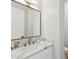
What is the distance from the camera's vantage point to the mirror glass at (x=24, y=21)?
2.00 m

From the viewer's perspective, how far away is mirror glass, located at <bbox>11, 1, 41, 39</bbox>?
6.57 feet

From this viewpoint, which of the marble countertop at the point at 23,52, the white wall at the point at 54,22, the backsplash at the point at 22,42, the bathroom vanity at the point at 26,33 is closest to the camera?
the marble countertop at the point at 23,52

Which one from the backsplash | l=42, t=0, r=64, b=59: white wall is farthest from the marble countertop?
l=42, t=0, r=64, b=59: white wall

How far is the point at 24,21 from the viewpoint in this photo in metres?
2.38

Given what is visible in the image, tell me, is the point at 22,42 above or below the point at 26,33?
below

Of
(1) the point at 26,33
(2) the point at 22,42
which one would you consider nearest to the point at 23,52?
(2) the point at 22,42

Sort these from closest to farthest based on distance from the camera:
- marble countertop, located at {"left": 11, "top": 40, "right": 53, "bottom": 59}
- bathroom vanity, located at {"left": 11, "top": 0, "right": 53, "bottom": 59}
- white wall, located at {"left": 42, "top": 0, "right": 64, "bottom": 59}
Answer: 1. marble countertop, located at {"left": 11, "top": 40, "right": 53, "bottom": 59}
2. bathroom vanity, located at {"left": 11, "top": 0, "right": 53, "bottom": 59}
3. white wall, located at {"left": 42, "top": 0, "right": 64, "bottom": 59}

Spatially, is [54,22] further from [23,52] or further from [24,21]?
[23,52]

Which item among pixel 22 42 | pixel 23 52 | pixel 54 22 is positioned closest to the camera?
pixel 23 52

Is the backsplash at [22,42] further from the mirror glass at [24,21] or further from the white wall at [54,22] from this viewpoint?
the white wall at [54,22]

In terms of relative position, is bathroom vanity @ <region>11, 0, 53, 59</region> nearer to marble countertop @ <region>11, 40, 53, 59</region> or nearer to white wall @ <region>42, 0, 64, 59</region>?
marble countertop @ <region>11, 40, 53, 59</region>

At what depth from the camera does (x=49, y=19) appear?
3.16 m

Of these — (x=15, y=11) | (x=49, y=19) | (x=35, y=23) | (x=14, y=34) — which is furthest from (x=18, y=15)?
(x=49, y=19)

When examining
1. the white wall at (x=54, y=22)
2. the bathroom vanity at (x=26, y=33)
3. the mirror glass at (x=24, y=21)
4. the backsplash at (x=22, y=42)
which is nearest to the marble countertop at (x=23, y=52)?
the bathroom vanity at (x=26, y=33)
